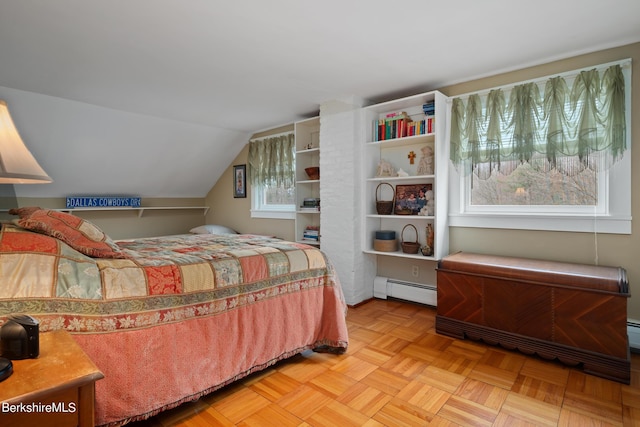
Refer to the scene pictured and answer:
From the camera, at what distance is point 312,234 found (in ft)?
14.2

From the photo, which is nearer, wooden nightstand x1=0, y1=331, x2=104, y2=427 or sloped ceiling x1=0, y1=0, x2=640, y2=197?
wooden nightstand x1=0, y1=331, x2=104, y2=427

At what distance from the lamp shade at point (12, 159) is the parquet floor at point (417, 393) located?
1314mm

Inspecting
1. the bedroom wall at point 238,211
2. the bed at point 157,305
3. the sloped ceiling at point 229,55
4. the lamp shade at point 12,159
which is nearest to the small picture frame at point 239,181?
the bedroom wall at point 238,211

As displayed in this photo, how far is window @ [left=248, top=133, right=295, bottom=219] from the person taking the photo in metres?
4.68

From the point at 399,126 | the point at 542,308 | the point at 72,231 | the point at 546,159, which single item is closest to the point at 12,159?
the point at 72,231

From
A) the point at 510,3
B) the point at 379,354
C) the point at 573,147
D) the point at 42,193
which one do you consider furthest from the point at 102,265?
the point at 42,193

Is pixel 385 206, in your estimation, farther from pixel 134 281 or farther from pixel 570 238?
pixel 134 281

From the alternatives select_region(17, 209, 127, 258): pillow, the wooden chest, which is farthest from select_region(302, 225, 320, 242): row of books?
select_region(17, 209, 127, 258): pillow

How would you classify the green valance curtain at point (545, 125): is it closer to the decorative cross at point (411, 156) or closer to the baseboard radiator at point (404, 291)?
the decorative cross at point (411, 156)

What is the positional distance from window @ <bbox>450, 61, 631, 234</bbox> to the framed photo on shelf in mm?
252

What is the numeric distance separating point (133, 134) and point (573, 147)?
464 cm

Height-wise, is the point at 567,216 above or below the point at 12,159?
below

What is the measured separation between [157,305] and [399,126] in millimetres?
2758

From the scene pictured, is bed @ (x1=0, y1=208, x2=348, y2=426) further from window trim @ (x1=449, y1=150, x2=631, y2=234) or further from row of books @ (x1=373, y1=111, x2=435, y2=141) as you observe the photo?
row of books @ (x1=373, y1=111, x2=435, y2=141)
